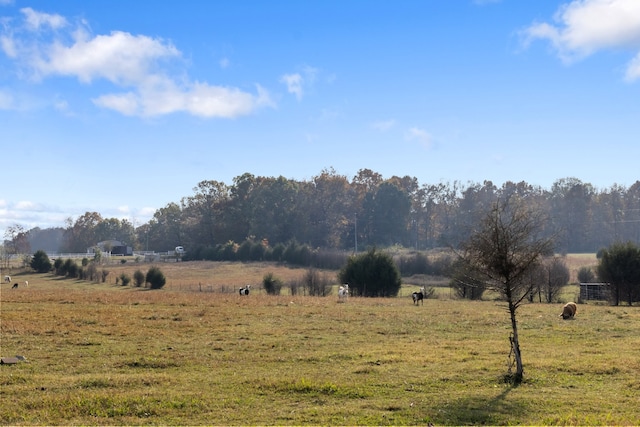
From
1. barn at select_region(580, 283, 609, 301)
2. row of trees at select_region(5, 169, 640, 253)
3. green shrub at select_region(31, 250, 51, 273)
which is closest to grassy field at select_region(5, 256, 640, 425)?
barn at select_region(580, 283, 609, 301)

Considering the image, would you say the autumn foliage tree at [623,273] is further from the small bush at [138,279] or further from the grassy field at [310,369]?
the small bush at [138,279]

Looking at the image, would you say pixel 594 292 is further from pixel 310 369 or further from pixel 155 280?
pixel 155 280

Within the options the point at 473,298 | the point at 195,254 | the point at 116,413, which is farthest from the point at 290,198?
the point at 116,413

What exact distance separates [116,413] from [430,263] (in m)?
70.2

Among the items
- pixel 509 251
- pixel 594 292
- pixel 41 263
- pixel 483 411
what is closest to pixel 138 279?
pixel 41 263

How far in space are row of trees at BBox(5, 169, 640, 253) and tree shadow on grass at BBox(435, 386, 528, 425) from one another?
9710cm

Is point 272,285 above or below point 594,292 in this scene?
above

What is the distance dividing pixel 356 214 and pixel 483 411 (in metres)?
114

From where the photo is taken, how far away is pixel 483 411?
1193cm

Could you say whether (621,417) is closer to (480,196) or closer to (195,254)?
(195,254)

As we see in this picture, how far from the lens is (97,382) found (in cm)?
1448

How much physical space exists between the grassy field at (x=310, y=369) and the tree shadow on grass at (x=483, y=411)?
37 millimetres

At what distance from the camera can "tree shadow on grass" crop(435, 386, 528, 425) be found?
36.8 ft

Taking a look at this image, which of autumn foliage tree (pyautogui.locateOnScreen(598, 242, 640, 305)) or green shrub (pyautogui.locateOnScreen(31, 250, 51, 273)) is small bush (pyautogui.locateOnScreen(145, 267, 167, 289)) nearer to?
green shrub (pyautogui.locateOnScreen(31, 250, 51, 273))
